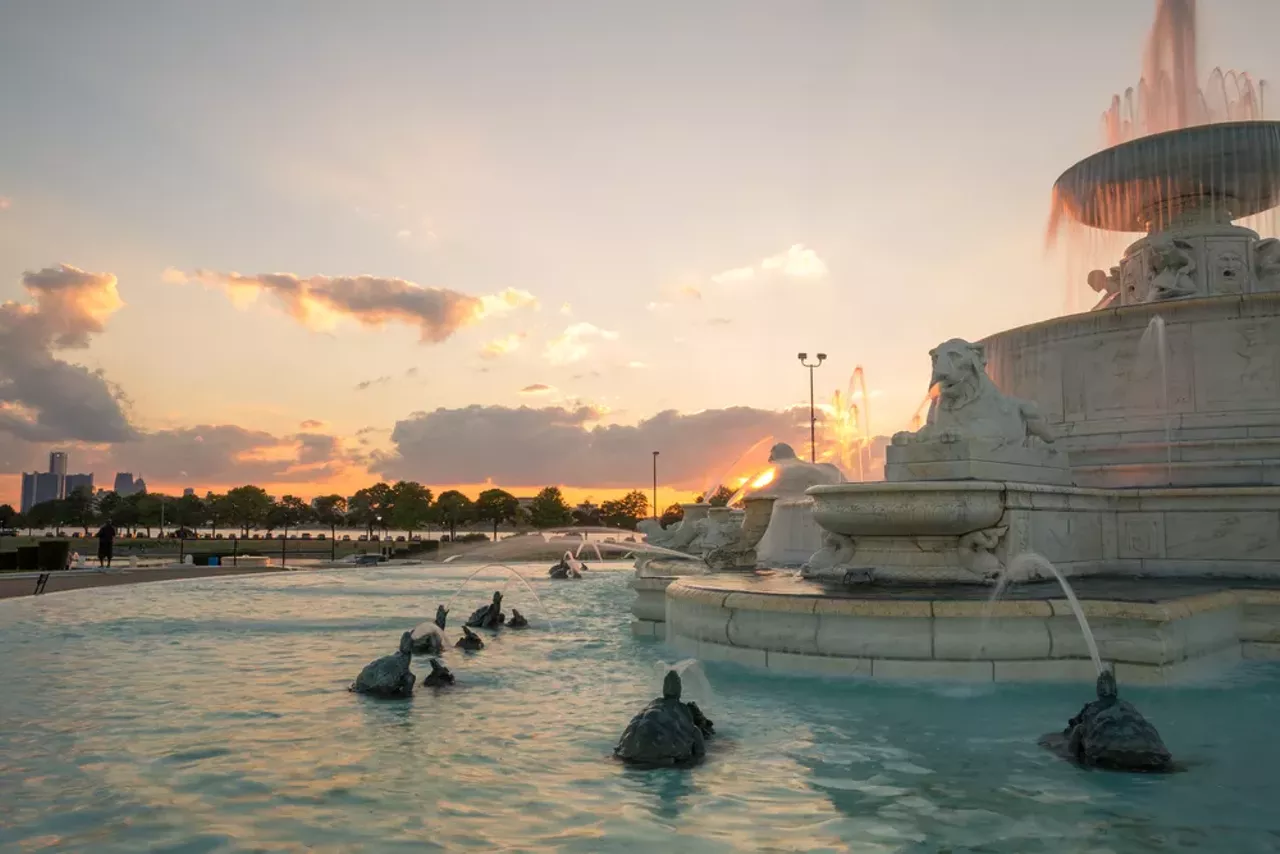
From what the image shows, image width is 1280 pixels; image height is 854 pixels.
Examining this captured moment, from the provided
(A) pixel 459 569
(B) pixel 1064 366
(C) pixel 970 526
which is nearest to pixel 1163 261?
(B) pixel 1064 366

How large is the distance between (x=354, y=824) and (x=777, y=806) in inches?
83.6

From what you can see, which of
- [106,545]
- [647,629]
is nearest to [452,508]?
[106,545]

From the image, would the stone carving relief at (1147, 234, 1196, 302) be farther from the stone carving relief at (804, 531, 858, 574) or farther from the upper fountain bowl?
the stone carving relief at (804, 531, 858, 574)

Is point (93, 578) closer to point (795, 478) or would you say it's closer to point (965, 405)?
point (795, 478)

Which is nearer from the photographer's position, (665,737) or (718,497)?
(665,737)

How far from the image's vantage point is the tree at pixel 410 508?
104250mm

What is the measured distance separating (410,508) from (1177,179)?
9548cm

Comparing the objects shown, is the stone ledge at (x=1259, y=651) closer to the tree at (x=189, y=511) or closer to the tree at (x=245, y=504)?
the tree at (x=245, y=504)

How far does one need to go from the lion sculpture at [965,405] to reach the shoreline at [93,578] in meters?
16.1

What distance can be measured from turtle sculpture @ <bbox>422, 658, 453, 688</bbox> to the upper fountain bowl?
15785 millimetres

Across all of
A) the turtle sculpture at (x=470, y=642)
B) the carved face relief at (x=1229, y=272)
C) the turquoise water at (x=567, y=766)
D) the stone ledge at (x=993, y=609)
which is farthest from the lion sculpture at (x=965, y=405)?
the carved face relief at (x=1229, y=272)

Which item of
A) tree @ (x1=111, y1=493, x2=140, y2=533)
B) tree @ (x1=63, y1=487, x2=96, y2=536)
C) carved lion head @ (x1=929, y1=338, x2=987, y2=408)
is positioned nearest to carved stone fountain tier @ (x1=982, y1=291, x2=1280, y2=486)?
carved lion head @ (x1=929, y1=338, x2=987, y2=408)

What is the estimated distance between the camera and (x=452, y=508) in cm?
10625

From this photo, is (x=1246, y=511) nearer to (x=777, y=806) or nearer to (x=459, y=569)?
(x=777, y=806)
